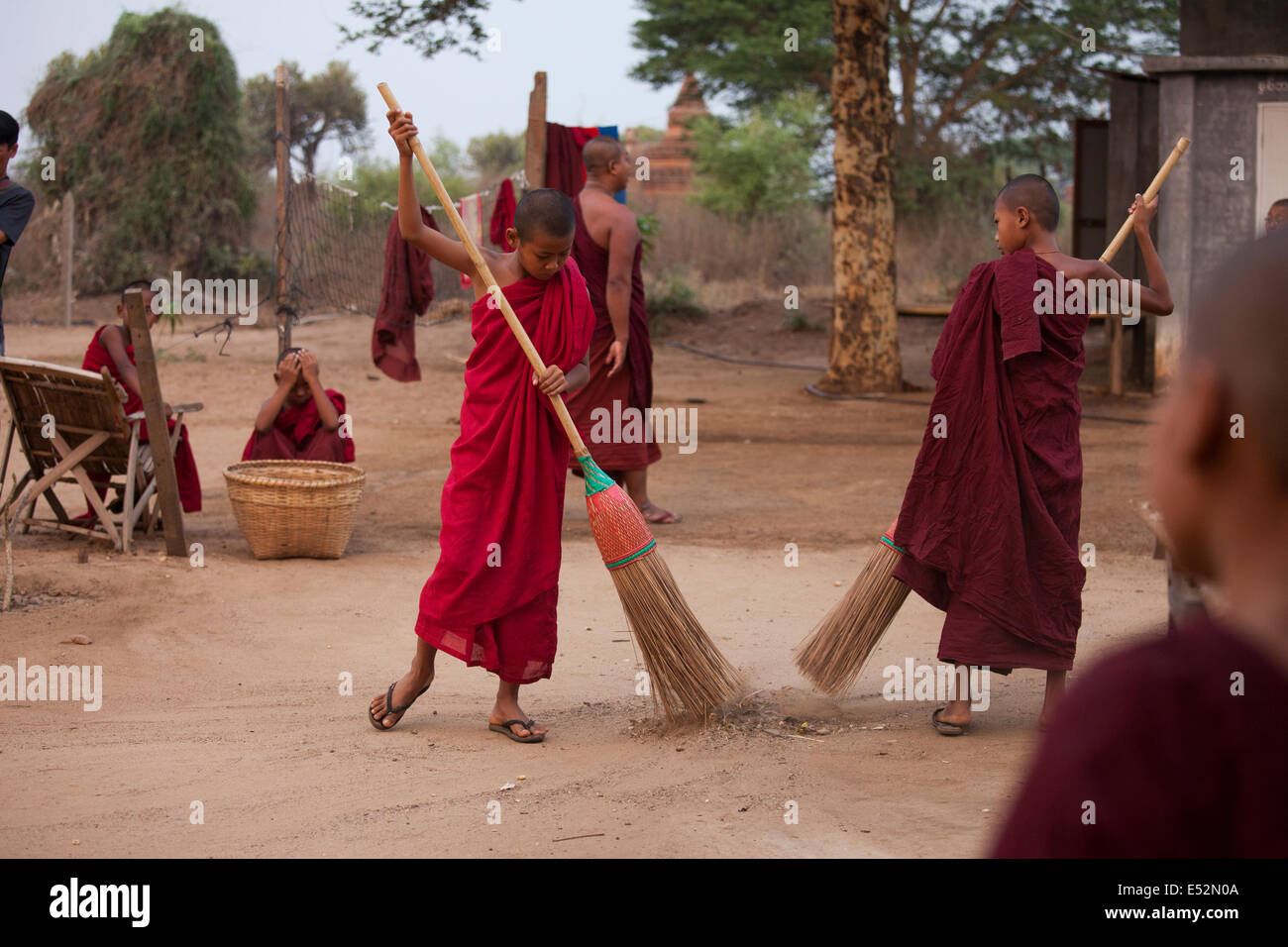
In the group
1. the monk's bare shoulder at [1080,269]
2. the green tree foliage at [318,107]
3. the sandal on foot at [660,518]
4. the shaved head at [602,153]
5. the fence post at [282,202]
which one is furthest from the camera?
the green tree foliage at [318,107]

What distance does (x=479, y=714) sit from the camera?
14.9 feet

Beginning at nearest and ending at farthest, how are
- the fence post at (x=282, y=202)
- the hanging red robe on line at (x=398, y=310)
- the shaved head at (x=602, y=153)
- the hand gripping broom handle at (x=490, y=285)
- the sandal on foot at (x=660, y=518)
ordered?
the hand gripping broom handle at (x=490, y=285) → the shaved head at (x=602, y=153) → the sandal on foot at (x=660, y=518) → the fence post at (x=282, y=202) → the hanging red robe on line at (x=398, y=310)

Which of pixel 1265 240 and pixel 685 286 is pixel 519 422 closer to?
pixel 1265 240

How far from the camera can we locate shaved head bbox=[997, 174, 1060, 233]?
4262mm

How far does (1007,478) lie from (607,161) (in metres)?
3.66

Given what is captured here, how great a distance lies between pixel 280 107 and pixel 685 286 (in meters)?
11.6

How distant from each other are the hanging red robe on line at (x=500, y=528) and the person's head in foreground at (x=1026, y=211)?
166 centimetres

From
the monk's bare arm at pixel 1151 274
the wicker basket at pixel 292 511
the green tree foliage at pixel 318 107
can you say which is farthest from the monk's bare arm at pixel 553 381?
the green tree foliage at pixel 318 107

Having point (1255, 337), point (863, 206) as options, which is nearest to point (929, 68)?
point (863, 206)

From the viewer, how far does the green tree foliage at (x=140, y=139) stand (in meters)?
19.1

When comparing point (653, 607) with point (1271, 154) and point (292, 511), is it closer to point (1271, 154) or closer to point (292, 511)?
point (292, 511)

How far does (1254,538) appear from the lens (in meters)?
0.91

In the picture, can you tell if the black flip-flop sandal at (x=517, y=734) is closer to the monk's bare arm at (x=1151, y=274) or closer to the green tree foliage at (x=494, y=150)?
the monk's bare arm at (x=1151, y=274)

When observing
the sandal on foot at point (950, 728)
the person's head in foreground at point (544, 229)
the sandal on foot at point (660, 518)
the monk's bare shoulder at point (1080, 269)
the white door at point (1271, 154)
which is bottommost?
the sandal on foot at point (950, 728)
